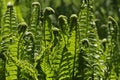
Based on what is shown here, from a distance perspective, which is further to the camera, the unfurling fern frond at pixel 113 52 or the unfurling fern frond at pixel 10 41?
the unfurling fern frond at pixel 113 52

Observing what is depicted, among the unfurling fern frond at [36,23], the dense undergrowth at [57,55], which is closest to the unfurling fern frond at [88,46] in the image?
the dense undergrowth at [57,55]

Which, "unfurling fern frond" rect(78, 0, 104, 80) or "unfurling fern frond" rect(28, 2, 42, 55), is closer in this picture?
"unfurling fern frond" rect(78, 0, 104, 80)

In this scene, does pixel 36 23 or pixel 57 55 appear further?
pixel 36 23

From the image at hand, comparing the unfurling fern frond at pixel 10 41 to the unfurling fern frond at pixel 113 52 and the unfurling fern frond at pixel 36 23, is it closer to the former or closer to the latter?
the unfurling fern frond at pixel 36 23

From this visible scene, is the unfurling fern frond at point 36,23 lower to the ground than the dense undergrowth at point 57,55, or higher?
higher

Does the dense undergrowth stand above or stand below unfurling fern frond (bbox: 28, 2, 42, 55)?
below

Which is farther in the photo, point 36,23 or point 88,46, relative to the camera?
point 36,23

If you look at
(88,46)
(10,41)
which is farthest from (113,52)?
(10,41)

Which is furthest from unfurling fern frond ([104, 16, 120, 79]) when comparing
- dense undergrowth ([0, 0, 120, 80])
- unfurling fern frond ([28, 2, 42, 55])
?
unfurling fern frond ([28, 2, 42, 55])

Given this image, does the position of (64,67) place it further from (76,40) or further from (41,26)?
(41,26)

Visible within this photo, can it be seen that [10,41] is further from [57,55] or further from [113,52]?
[113,52]

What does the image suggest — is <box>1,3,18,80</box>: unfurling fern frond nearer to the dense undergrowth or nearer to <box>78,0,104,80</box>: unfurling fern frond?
the dense undergrowth

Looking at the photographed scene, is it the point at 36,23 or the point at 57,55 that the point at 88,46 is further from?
the point at 36,23

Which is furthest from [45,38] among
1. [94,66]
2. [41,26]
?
[94,66]
